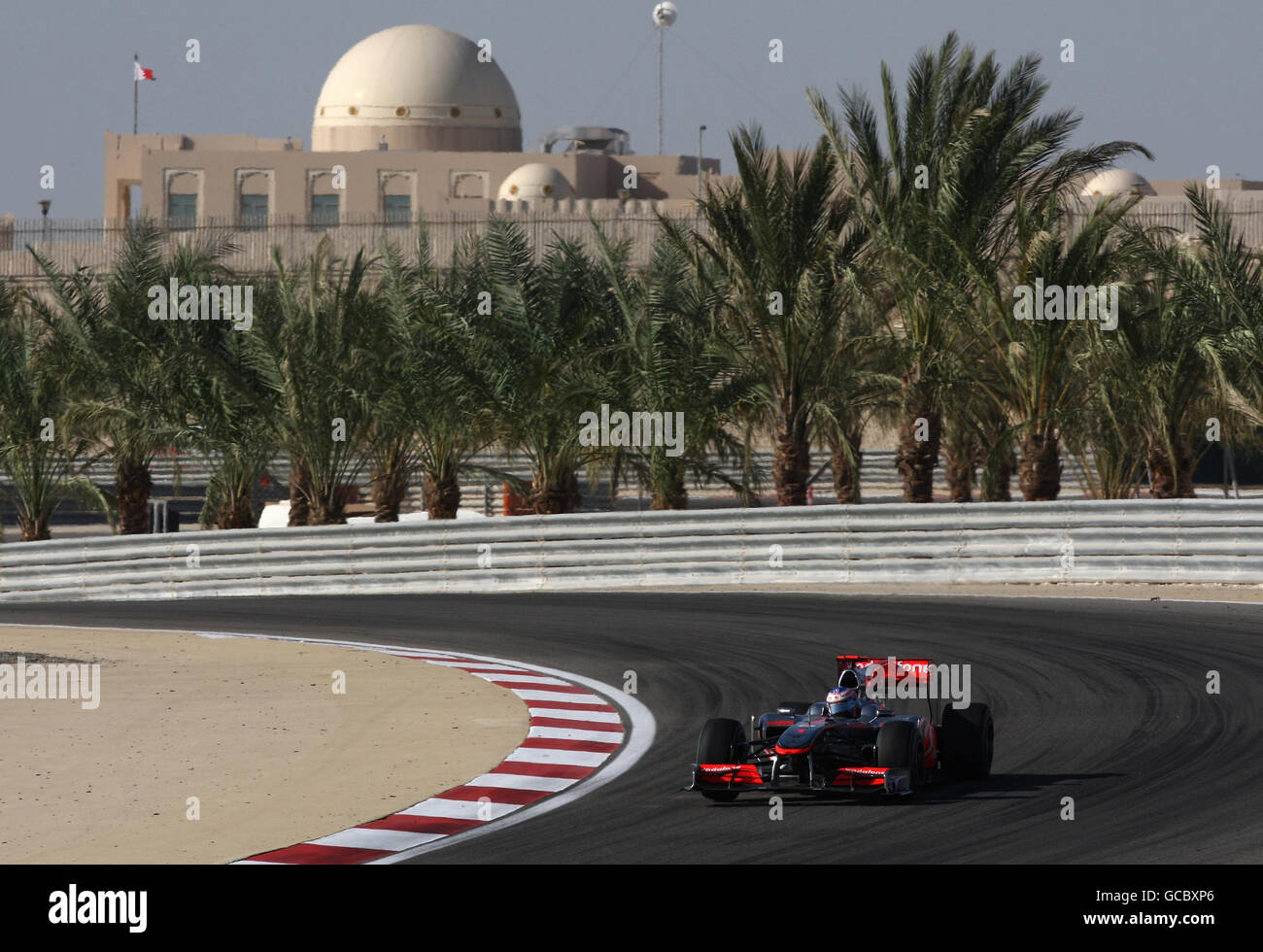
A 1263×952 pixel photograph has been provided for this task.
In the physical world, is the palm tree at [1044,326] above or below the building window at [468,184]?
below

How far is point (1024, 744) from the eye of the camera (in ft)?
40.7

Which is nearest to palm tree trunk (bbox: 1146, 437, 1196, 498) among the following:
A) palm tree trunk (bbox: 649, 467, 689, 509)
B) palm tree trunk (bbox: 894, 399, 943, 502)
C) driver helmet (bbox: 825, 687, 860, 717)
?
palm tree trunk (bbox: 894, 399, 943, 502)

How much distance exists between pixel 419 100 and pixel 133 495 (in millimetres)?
59296

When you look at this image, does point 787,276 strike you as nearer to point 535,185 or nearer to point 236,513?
point 236,513

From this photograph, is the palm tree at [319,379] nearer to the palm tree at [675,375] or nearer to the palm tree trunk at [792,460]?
the palm tree at [675,375]

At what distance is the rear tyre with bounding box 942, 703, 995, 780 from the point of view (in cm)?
1097

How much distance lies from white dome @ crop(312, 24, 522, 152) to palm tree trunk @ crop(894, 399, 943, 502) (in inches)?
2507

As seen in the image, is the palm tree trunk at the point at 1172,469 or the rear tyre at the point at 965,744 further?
the palm tree trunk at the point at 1172,469

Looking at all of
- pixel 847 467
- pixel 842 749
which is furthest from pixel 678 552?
pixel 842 749

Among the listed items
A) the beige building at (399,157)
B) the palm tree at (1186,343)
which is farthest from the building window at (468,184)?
the palm tree at (1186,343)

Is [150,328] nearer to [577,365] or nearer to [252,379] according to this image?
[252,379]

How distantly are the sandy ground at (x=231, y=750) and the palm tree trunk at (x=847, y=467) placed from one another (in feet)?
32.8

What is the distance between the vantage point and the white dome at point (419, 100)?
286ft

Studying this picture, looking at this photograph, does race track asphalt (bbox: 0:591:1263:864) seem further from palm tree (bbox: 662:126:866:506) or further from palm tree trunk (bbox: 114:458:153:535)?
palm tree trunk (bbox: 114:458:153:535)
